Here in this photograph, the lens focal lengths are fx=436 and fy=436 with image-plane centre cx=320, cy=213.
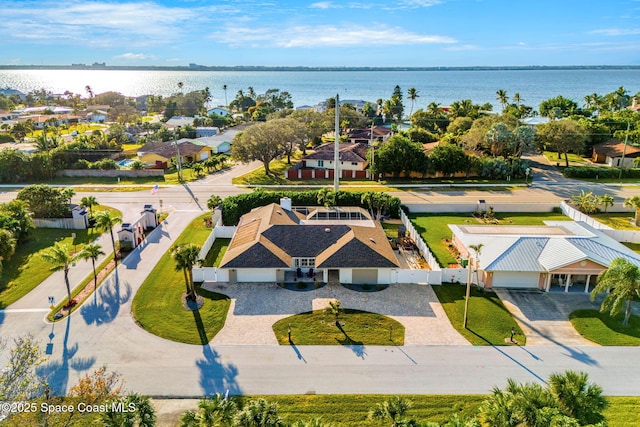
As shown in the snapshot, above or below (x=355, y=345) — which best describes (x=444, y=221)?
above

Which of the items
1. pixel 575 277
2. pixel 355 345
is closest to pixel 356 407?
pixel 355 345

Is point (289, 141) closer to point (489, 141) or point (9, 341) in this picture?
point (489, 141)

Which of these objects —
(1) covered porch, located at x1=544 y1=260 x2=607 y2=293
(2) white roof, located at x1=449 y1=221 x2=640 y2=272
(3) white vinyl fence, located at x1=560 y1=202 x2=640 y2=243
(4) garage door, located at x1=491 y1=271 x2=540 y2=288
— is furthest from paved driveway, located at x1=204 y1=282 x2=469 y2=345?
(3) white vinyl fence, located at x1=560 y1=202 x2=640 y2=243

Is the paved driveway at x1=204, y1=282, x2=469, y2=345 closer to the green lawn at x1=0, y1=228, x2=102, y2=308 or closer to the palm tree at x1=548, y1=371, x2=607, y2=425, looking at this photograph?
the palm tree at x1=548, y1=371, x2=607, y2=425

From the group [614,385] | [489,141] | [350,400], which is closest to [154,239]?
[350,400]

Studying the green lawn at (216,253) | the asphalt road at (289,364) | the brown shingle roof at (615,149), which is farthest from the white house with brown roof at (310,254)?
the brown shingle roof at (615,149)

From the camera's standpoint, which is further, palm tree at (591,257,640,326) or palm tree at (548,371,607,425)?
palm tree at (591,257,640,326)

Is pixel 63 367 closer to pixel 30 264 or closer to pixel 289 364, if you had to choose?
pixel 289 364
